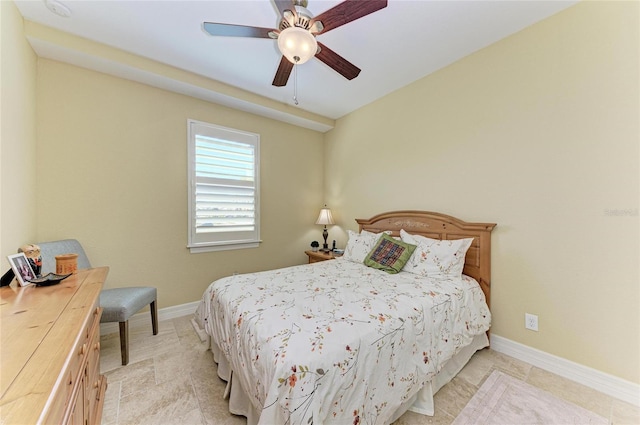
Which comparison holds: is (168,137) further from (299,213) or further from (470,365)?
(470,365)

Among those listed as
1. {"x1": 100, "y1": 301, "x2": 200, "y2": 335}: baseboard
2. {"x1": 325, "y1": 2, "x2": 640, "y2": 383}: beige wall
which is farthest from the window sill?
{"x1": 325, "y1": 2, "x2": 640, "y2": 383}: beige wall

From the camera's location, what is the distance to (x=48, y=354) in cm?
74

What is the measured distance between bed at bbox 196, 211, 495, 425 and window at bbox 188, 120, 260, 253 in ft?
4.21

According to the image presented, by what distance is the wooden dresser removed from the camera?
569mm

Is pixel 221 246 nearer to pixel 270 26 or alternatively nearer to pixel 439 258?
pixel 270 26

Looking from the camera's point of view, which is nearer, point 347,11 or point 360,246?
point 347,11

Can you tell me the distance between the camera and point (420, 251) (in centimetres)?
244

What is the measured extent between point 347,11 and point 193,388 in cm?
270

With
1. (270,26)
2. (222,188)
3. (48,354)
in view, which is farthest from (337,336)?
(222,188)

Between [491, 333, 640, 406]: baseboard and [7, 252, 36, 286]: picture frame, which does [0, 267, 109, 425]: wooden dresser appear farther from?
[491, 333, 640, 406]: baseboard

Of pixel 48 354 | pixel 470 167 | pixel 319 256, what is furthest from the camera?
pixel 319 256

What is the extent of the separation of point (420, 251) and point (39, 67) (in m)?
3.97

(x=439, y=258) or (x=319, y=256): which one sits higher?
(x=439, y=258)

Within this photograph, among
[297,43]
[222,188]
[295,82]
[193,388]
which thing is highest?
[295,82]
